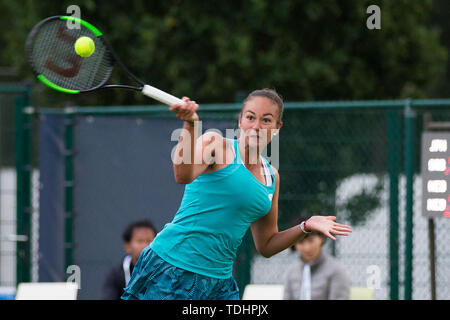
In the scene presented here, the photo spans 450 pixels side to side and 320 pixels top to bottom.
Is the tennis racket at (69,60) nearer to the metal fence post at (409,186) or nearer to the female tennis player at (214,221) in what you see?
the female tennis player at (214,221)

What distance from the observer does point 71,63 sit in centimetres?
445

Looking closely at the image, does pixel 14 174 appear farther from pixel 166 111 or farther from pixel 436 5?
pixel 436 5

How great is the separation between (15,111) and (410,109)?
10.9 ft

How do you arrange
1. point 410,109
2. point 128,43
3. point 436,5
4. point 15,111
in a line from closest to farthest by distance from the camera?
point 410,109 < point 15,111 < point 128,43 < point 436,5

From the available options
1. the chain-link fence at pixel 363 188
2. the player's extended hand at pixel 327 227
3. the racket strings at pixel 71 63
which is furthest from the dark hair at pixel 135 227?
the player's extended hand at pixel 327 227

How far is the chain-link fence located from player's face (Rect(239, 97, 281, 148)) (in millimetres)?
2326

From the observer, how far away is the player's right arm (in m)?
3.29

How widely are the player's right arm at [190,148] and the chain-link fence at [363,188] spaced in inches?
106

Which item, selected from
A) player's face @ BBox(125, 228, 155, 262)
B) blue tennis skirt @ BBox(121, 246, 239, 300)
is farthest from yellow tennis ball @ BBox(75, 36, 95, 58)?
Result: player's face @ BBox(125, 228, 155, 262)

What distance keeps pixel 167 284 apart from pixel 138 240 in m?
2.45

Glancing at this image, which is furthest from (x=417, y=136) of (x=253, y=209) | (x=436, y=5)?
(x=436, y=5)

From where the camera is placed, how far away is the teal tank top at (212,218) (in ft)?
12.1

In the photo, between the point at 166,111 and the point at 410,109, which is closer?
the point at 410,109
